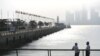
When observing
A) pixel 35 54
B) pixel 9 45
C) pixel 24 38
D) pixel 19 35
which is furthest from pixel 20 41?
pixel 35 54

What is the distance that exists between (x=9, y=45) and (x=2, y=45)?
5.87 m

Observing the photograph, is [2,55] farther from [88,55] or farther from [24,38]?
[24,38]

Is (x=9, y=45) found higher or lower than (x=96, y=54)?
lower

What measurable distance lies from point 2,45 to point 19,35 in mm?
19394

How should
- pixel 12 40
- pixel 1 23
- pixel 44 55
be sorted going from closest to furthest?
pixel 44 55
pixel 12 40
pixel 1 23

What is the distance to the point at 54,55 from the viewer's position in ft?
65.3

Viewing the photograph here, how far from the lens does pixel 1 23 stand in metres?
102

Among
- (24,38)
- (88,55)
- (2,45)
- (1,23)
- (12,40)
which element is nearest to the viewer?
(88,55)

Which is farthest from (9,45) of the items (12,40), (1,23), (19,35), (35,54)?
(35,54)

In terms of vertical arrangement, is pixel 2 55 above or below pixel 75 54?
below

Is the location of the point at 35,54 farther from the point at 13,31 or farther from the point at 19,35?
the point at 19,35

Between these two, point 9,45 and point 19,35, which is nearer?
point 9,45

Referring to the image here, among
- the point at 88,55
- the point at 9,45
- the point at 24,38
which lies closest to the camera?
the point at 88,55

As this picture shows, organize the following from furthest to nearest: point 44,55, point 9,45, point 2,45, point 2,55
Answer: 1. point 9,45
2. point 2,45
3. point 2,55
4. point 44,55
